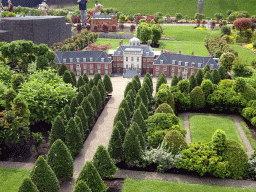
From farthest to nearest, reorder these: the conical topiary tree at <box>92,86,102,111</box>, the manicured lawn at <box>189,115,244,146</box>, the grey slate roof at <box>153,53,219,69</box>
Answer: the grey slate roof at <box>153,53,219,69</box> → the conical topiary tree at <box>92,86,102,111</box> → the manicured lawn at <box>189,115,244,146</box>

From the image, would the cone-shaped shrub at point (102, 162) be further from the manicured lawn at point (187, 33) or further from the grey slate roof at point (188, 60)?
the manicured lawn at point (187, 33)

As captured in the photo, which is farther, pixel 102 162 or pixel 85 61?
pixel 85 61

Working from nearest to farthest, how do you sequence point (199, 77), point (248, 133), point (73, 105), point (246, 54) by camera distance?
1. point (73, 105)
2. point (248, 133)
3. point (199, 77)
4. point (246, 54)

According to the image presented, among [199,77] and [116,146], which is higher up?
[199,77]

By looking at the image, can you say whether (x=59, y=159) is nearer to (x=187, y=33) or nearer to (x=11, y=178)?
(x=11, y=178)

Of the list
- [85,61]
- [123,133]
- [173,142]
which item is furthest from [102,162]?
[85,61]

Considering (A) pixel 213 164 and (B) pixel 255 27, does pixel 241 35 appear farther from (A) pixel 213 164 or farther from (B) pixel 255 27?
(A) pixel 213 164

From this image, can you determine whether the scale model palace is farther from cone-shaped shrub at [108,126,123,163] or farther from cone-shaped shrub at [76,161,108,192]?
cone-shaped shrub at [76,161,108,192]

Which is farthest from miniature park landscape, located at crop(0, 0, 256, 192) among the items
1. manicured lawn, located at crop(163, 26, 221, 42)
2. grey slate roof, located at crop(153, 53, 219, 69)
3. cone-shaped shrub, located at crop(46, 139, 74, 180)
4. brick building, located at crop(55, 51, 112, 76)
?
manicured lawn, located at crop(163, 26, 221, 42)
